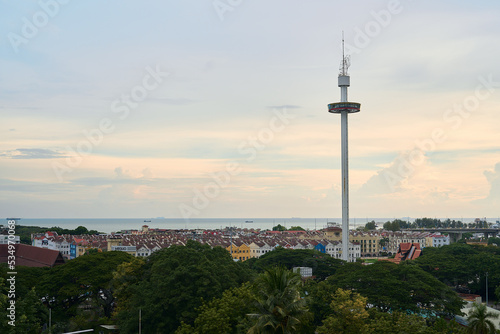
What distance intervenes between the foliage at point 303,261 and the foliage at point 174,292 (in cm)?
2946

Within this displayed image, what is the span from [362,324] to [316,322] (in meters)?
8.12

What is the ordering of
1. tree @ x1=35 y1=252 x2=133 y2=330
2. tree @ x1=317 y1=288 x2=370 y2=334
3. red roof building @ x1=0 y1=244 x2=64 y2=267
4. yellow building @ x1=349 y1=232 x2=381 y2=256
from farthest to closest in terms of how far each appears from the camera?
yellow building @ x1=349 y1=232 x2=381 y2=256, red roof building @ x1=0 y1=244 x2=64 y2=267, tree @ x1=35 y1=252 x2=133 y2=330, tree @ x1=317 y1=288 x2=370 y2=334

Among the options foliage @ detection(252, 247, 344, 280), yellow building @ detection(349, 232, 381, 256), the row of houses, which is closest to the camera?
foliage @ detection(252, 247, 344, 280)

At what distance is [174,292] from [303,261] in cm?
3786

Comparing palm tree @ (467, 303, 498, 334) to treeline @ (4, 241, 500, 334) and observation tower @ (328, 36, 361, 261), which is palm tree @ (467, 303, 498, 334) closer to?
treeline @ (4, 241, 500, 334)

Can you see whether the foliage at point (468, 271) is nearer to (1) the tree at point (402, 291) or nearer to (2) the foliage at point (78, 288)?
(1) the tree at point (402, 291)

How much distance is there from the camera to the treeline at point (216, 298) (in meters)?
23.1

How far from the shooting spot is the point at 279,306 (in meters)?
21.4

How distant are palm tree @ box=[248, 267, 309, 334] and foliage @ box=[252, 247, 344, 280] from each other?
41.7m

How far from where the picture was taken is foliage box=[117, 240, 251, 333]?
30250 millimetres

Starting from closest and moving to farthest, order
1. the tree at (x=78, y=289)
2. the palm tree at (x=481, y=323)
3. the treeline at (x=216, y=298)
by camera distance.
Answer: the treeline at (x=216, y=298)
the palm tree at (x=481, y=323)
the tree at (x=78, y=289)

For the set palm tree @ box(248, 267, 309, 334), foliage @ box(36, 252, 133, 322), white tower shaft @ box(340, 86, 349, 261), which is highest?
white tower shaft @ box(340, 86, 349, 261)

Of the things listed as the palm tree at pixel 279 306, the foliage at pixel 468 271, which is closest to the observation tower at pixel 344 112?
the foliage at pixel 468 271

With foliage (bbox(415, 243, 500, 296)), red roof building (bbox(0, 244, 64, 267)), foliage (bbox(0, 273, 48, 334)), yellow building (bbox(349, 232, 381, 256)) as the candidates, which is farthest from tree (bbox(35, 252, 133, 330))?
yellow building (bbox(349, 232, 381, 256))
